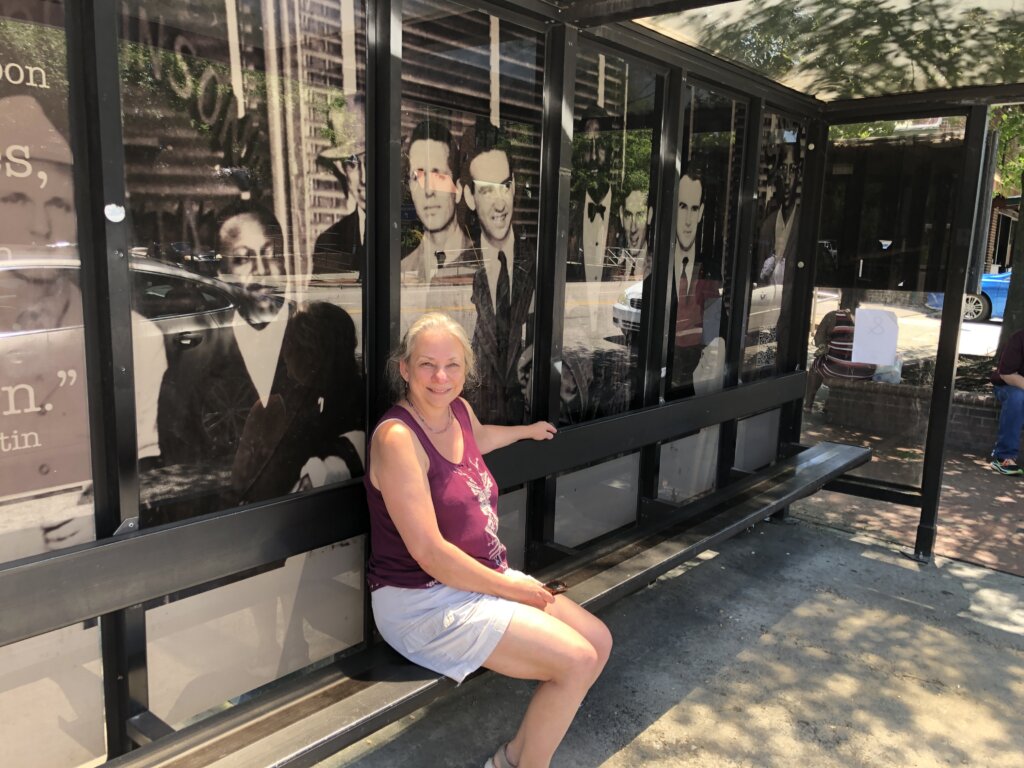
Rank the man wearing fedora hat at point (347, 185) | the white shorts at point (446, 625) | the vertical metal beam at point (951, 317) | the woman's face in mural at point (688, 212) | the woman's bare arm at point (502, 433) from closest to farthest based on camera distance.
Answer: the white shorts at point (446, 625) < the man wearing fedora hat at point (347, 185) < the woman's bare arm at point (502, 433) < the woman's face in mural at point (688, 212) < the vertical metal beam at point (951, 317)

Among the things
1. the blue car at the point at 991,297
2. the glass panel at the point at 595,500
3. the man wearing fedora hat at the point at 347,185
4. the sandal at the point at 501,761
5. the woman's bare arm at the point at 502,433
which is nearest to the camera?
the man wearing fedora hat at the point at 347,185

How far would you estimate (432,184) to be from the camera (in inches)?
112

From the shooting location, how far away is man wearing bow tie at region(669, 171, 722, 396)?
4.17 metres

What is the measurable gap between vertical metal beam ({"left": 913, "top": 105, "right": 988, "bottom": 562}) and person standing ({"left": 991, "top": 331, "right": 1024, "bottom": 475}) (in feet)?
8.43

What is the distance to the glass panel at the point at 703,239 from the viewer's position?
415 cm

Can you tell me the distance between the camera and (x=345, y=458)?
2.69 m

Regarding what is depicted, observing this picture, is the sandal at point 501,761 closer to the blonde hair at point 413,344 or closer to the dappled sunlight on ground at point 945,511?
the blonde hair at point 413,344

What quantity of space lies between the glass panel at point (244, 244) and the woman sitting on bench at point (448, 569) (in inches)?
10.6

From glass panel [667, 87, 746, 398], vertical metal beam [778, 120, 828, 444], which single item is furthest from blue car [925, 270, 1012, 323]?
glass panel [667, 87, 746, 398]

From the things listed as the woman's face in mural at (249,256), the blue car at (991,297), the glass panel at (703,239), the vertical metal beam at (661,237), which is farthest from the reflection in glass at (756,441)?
the blue car at (991,297)

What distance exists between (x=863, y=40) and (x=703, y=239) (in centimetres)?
118

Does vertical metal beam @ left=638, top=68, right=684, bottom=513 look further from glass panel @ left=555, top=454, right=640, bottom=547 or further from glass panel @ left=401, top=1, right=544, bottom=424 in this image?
glass panel @ left=401, top=1, right=544, bottom=424

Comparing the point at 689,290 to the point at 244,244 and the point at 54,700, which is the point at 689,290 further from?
the point at 54,700

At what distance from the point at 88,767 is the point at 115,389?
3.50 ft
